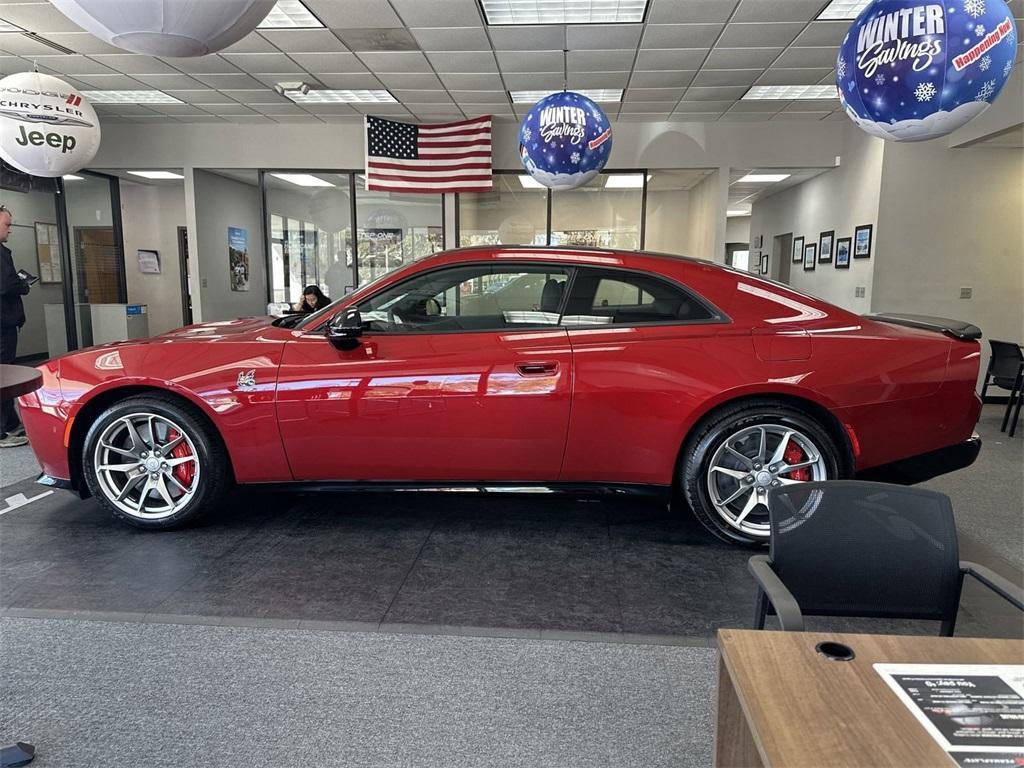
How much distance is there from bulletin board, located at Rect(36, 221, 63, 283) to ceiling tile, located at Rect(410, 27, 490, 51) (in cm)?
685

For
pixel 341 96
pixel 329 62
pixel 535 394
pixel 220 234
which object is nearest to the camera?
pixel 535 394

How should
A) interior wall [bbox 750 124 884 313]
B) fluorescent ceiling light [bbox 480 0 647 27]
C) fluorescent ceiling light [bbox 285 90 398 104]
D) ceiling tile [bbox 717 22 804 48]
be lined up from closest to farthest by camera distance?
fluorescent ceiling light [bbox 480 0 647 27] < ceiling tile [bbox 717 22 804 48] < fluorescent ceiling light [bbox 285 90 398 104] < interior wall [bbox 750 124 884 313]

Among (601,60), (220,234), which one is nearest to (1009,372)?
(601,60)

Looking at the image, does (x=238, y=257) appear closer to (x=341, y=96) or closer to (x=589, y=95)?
(x=341, y=96)

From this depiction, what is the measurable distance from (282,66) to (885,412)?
20.8 ft

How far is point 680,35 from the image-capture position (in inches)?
227

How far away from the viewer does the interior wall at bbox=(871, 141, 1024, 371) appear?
730 cm

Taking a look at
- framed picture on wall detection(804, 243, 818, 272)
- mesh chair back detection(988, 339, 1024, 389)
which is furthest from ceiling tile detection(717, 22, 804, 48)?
framed picture on wall detection(804, 243, 818, 272)

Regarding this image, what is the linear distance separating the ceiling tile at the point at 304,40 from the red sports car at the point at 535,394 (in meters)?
3.83

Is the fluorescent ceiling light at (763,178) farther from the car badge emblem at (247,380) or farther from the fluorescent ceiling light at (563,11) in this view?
the car badge emblem at (247,380)

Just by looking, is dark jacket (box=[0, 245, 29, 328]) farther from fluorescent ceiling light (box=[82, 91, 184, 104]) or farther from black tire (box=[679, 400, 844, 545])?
black tire (box=[679, 400, 844, 545])

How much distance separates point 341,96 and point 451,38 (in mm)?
2396

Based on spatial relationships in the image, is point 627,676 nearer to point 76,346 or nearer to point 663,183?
point 663,183

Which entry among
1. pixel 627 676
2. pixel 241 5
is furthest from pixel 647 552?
pixel 241 5
